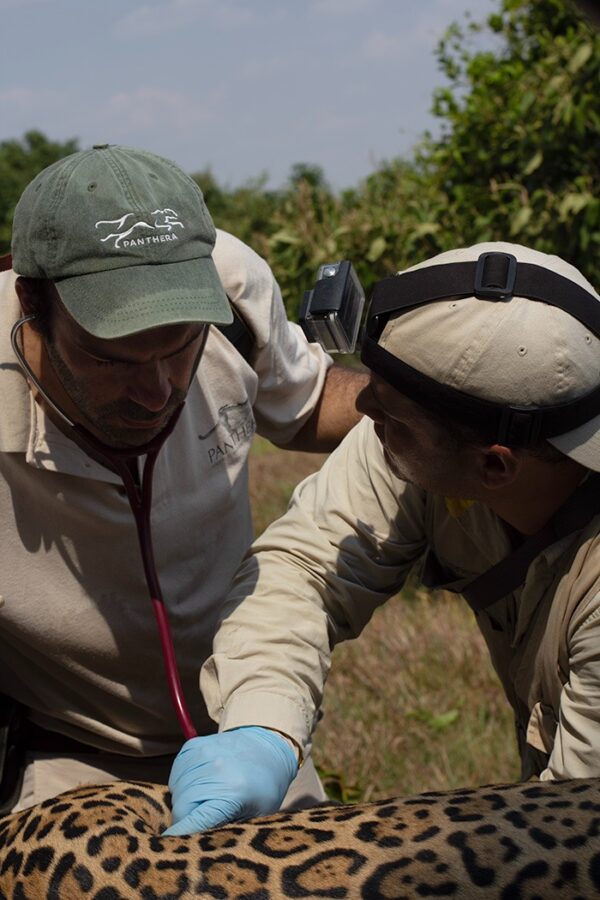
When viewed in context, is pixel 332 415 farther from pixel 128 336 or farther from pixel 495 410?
pixel 495 410

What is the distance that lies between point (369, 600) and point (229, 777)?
79 centimetres

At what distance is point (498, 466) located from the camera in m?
2.90

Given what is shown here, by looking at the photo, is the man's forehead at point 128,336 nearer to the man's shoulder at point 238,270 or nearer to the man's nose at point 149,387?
the man's nose at point 149,387

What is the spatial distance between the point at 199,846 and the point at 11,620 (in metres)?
1.14

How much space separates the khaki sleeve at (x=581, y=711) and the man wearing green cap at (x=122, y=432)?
3.56 feet

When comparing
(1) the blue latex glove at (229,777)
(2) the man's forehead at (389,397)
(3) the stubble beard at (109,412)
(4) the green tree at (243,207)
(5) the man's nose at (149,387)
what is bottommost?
(4) the green tree at (243,207)

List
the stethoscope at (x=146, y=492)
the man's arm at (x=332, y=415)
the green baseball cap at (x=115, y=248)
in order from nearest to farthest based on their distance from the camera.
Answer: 1. the green baseball cap at (x=115, y=248)
2. the stethoscope at (x=146, y=492)
3. the man's arm at (x=332, y=415)

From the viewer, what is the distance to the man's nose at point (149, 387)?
311 cm

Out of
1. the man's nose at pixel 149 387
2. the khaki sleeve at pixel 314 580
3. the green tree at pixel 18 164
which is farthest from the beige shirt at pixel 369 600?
the green tree at pixel 18 164

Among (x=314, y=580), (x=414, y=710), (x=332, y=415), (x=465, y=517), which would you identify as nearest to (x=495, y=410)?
(x=465, y=517)

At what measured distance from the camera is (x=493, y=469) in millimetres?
2908

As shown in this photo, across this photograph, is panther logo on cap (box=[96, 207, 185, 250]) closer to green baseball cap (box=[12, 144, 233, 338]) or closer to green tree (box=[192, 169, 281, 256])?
green baseball cap (box=[12, 144, 233, 338])

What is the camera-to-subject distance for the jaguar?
218 centimetres

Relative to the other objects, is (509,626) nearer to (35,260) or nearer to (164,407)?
(164,407)
